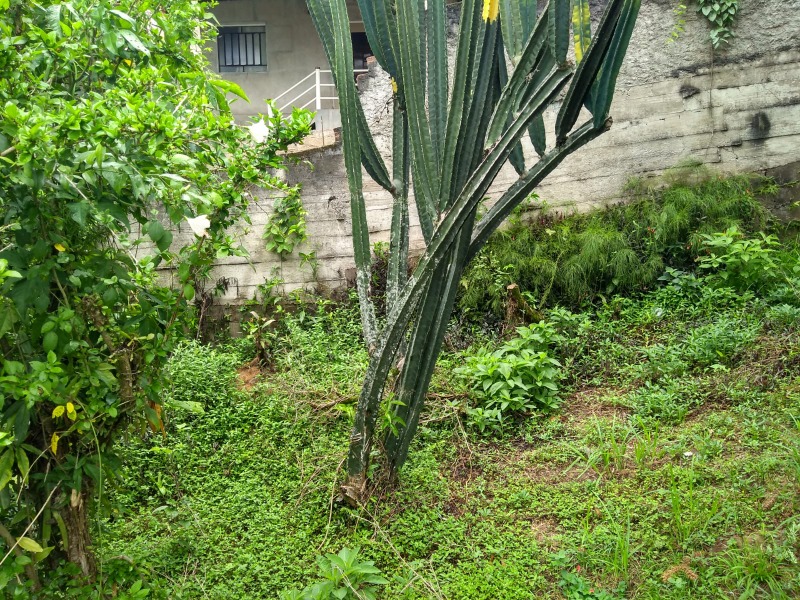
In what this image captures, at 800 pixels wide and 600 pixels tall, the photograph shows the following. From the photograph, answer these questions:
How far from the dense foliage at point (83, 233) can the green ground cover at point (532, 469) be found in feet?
1.15

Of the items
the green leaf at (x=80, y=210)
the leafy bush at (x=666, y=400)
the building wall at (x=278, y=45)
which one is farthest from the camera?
the building wall at (x=278, y=45)

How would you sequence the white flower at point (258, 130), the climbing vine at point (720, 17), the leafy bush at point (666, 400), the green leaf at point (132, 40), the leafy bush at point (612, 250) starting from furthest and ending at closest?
the climbing vine at point (720, 17), the leafy bush at point (612, 250), the leafy bush at point (666, 400), the white flower at point (258, 130), the green leaf at point (132, 40)

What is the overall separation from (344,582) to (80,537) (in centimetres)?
115

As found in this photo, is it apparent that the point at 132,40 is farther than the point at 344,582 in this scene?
No

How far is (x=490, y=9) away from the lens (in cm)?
338

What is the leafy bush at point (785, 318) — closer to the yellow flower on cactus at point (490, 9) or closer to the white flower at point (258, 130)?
the yellow flower on cactus at point (490, 9)

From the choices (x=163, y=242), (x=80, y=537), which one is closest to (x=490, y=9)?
(x=163, y=242)

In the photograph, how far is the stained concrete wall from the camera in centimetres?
611

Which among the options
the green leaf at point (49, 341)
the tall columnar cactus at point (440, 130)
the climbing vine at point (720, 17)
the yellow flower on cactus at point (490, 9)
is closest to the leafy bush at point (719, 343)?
the tall columnar cactus at point (440, 130)

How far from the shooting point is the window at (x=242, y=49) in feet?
34.3

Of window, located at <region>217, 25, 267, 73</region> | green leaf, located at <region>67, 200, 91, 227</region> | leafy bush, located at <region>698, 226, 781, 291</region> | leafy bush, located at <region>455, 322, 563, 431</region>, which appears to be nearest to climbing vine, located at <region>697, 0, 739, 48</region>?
leafy bush, located at <region>698, 226, 781, 291</region>

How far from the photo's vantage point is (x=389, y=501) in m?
3.87

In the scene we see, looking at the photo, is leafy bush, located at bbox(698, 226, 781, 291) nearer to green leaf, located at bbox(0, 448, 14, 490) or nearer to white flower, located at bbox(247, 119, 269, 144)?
white flower, located at bbox(247, 119, 269, 144)

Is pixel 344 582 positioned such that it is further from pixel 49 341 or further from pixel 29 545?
pixel 49 341
